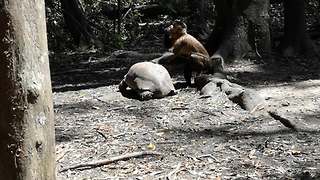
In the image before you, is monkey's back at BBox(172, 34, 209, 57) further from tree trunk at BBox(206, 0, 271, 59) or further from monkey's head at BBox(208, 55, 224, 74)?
tree trunk at BBox(206, 0, 271, 59)

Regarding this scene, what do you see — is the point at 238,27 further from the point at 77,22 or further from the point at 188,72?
the point at 77,22

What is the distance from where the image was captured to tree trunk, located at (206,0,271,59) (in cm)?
977

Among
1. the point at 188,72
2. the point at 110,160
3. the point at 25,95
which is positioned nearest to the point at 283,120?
the point at 110,160

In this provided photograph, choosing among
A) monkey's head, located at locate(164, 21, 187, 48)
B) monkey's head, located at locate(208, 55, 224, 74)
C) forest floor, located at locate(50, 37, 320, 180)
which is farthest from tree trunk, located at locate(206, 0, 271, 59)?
monkey's head, located at locate(164, 21, 187, 48)

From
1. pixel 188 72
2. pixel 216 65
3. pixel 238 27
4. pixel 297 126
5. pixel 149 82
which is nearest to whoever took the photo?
pixel 297 126

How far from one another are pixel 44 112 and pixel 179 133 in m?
3.66

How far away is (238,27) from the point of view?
9.80m

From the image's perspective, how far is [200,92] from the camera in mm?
7668

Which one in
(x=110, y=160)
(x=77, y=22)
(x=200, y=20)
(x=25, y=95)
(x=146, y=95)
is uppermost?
(x=25, y=95)

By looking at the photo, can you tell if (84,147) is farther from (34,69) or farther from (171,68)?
(171,68)

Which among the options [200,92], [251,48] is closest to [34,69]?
[200,92]

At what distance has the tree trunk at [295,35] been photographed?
10.8 m

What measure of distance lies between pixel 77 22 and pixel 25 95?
13487 mm

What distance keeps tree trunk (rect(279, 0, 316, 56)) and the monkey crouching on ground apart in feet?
12.3
